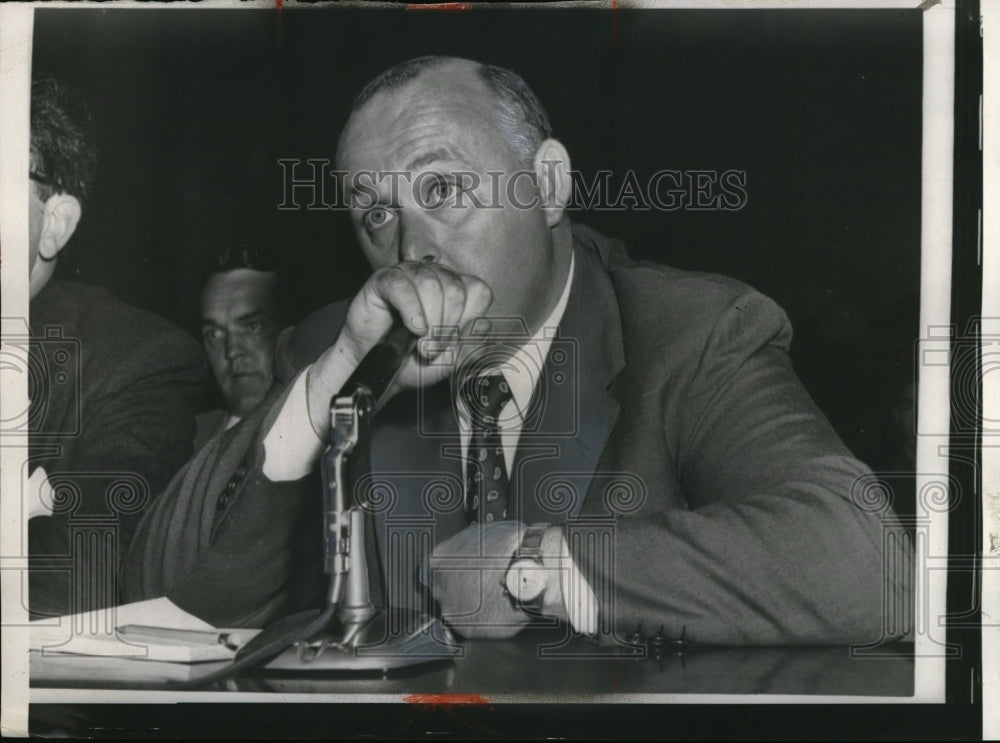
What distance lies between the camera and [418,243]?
3457 millimetres

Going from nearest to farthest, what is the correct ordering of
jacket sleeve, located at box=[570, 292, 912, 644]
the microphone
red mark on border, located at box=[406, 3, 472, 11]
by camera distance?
jacket sleeve, located at box=[570, 292, 912, 644] < the microphone < red mark on border, located at box=[406, 3, 472, 11]

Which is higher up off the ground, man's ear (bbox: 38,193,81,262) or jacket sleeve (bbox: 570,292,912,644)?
man's ear (bbox: 38,193,81,262)

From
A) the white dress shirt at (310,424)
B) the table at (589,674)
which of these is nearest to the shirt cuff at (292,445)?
the white dress shirt at (310,424)

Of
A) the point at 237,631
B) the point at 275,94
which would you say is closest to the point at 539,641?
the point at 237,631

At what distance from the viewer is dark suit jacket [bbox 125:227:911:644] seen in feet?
10.9

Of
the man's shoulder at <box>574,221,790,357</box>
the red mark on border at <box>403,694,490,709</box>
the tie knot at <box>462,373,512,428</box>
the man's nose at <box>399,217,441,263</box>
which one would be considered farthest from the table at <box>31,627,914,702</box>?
the man's nose at <box>399,217,441,263</box>

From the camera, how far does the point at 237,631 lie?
11.4 feet

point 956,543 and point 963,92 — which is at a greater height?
point 963,92

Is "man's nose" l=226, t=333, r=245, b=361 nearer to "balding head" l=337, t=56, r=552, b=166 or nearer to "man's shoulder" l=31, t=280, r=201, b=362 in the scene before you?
"man's shoulder" l=31, t=280, r=201, b=362

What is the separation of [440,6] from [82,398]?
5.22 ft

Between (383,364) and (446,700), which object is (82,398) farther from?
(446,700)

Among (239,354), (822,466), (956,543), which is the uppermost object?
(239,354)

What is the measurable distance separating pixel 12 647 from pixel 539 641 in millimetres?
1580

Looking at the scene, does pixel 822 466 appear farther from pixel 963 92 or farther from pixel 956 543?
pixel 963 92
